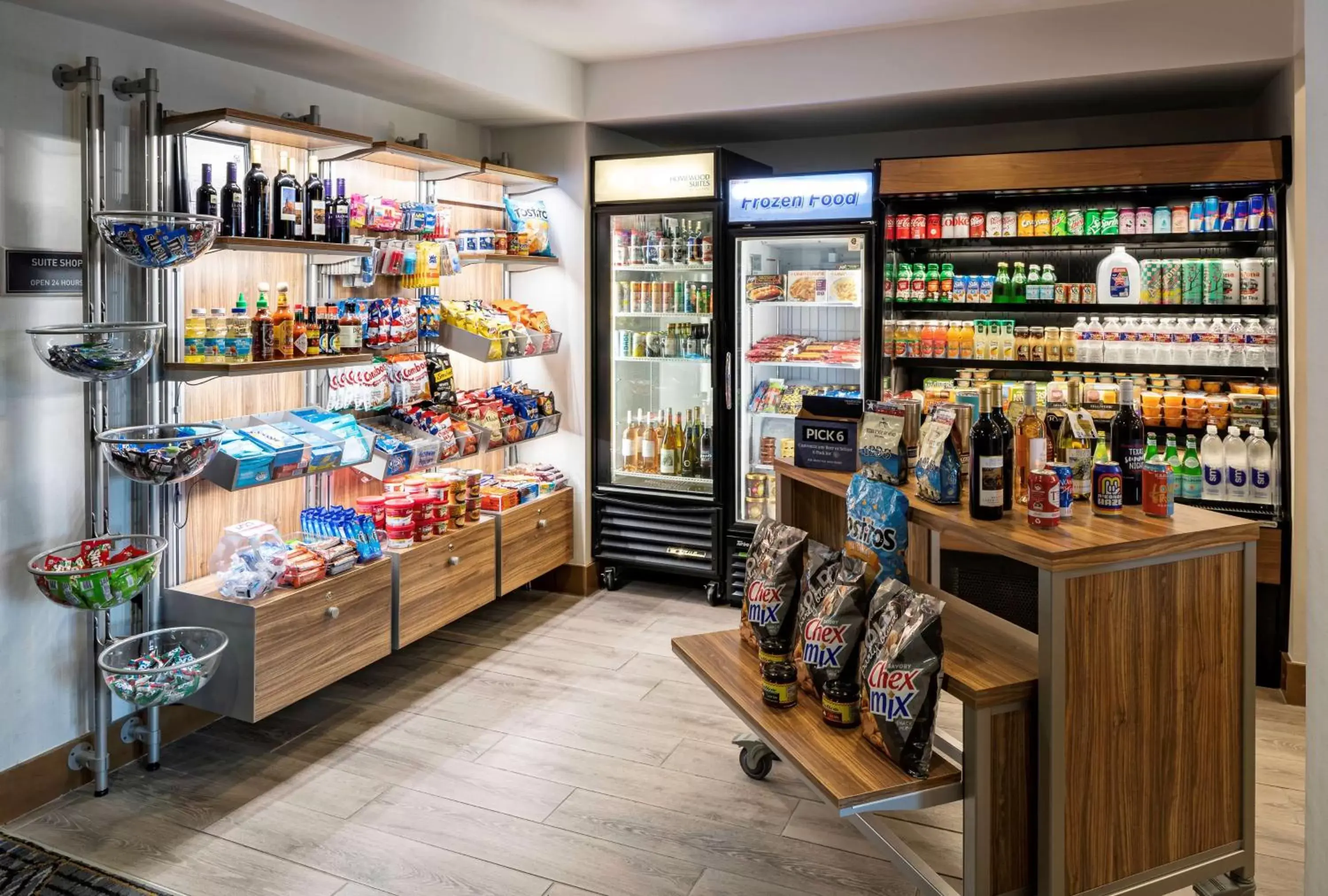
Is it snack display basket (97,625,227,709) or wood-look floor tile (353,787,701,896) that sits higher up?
snack display basket (97,625,227,709)

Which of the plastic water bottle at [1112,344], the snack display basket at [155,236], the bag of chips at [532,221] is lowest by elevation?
the plastic water bottle at [1112,344]

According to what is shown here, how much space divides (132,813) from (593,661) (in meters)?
1.94

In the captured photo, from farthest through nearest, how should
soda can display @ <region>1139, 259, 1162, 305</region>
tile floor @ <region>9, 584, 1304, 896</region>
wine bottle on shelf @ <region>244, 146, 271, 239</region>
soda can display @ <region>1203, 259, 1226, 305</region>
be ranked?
soda can display @ <region>1139, 259, 1162, 305</region> < soda can display @ <region>1203, 259, 1226, 305</region> < wine bottle on shelf @ <region>244, 146, 271, 239</region> < tile floor @ <region>9, 584, 1304, 896</region>

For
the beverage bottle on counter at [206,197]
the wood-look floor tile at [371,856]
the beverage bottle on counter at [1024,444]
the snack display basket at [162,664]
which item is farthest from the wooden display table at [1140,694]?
the beverage bottle on counter at [206,197]

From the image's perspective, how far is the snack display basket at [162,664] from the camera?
2.96 m

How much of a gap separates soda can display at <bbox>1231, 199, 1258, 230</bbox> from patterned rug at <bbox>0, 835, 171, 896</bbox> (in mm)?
4701

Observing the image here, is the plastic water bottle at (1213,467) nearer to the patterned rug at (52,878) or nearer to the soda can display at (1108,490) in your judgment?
the soda can display at (1108,490)

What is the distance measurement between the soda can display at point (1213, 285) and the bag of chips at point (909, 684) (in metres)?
2.90

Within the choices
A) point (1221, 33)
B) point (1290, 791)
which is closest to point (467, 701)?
point (1290, 791)

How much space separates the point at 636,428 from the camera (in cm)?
551

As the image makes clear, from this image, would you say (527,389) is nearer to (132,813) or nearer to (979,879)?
(132,813)

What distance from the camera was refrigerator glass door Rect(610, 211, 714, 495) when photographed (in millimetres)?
5195

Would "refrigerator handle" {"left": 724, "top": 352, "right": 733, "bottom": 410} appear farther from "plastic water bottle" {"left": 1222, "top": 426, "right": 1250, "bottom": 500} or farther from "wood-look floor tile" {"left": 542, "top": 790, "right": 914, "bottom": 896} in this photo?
"wood-look floor tile" {"left": 542, "top": 790, "right": 914, "bottom": 896}

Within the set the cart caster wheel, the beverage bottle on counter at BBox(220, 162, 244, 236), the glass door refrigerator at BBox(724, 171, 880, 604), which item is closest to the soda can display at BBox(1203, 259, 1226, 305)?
the glass door refrigerator at BBox(724, 171, 880, 604)
